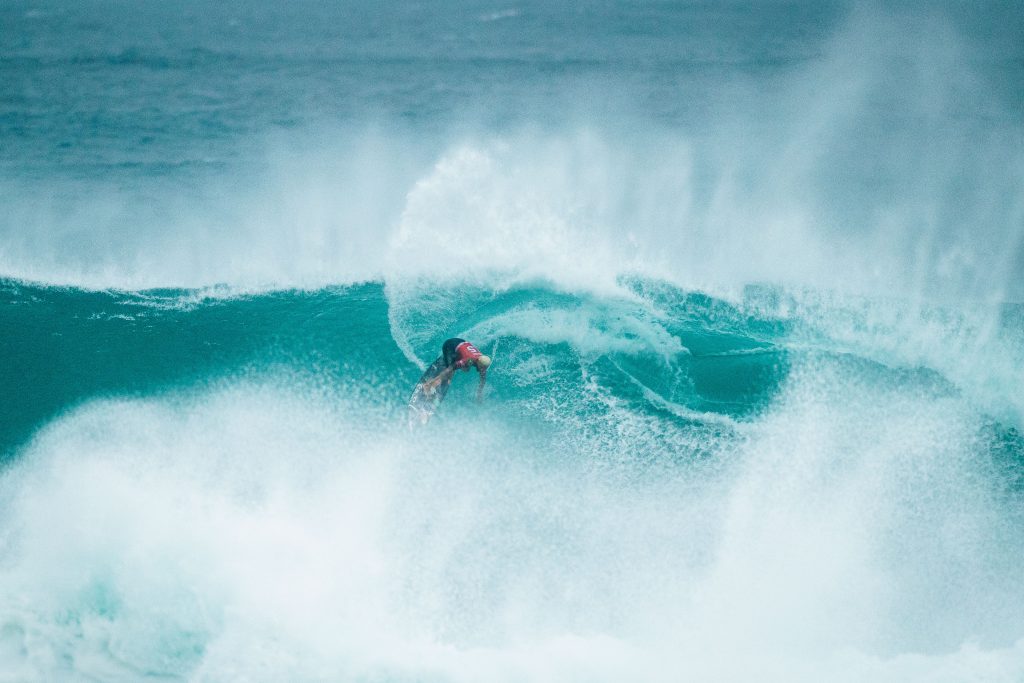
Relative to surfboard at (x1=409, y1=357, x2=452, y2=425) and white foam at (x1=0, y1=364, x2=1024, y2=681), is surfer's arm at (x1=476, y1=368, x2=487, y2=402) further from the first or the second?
surfboard at (x1=409, y1=357, x2=452, y2=425)

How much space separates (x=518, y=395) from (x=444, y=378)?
1.19 metres

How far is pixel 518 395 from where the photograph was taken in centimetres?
1260

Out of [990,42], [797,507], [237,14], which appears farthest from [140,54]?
[990,42]

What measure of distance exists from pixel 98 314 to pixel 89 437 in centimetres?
337

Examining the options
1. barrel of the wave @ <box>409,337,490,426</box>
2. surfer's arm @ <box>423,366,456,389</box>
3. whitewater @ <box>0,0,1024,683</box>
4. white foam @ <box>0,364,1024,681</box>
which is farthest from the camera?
Result: surfer's arm @ <box>423,366,456,389</box>

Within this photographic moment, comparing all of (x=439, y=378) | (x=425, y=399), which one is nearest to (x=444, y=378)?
(x=439, y=378)

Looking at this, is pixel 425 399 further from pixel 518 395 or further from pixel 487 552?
pixel 487 552

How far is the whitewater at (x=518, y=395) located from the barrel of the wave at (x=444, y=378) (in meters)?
0.29

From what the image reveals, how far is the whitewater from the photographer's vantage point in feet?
32.0

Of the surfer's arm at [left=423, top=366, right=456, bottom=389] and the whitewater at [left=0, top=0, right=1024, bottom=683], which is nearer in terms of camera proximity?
the whitewater at [left=0, top=0, right=1024, bottom=683]

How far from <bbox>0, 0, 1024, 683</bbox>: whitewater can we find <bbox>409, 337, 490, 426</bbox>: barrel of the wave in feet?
0.94

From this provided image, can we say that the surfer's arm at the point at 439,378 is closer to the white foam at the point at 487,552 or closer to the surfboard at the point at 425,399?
the surfboard at the point at 425,399

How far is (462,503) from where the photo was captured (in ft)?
35.2

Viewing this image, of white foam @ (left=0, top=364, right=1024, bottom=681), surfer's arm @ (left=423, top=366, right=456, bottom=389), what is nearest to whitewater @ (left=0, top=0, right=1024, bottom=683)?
white foam @ (left=0, top=364, right=1024, bottom=681)
